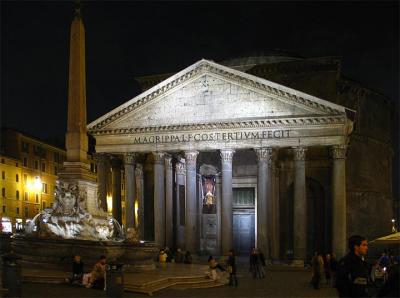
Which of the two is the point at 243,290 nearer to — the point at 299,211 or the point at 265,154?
the point at 299,211

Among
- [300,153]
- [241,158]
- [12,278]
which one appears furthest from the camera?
[241,158]

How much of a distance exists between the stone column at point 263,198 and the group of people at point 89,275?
676 inches

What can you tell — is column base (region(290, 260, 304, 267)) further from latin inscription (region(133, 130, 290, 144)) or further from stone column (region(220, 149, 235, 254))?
latin inscription (region(133, 130, 290, 144))

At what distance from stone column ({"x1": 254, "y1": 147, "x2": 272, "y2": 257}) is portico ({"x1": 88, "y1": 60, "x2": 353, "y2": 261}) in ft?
0.18

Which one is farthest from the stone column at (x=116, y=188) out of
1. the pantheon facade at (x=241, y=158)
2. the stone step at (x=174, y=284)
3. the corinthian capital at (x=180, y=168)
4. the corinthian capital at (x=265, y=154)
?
the stone step at (x=174, y=284)

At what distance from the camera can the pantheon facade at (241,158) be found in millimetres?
29766

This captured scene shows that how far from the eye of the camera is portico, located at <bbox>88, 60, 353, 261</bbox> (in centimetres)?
2959

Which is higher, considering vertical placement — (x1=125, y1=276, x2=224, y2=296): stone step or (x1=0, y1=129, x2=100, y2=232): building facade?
(x1=0, y1=129, x2=100, y2=232): building facade

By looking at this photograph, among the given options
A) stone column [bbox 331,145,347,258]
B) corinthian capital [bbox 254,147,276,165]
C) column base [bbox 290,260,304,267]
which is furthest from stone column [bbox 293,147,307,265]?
stone column [bbox 331,145,347,258]

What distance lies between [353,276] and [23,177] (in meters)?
50.5

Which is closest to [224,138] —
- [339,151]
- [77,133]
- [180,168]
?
[339,151]

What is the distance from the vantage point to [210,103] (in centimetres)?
3159

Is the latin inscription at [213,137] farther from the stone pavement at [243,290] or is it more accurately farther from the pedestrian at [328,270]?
the pedestrian at [328,270]

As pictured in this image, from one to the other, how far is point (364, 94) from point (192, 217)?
61.2ft
